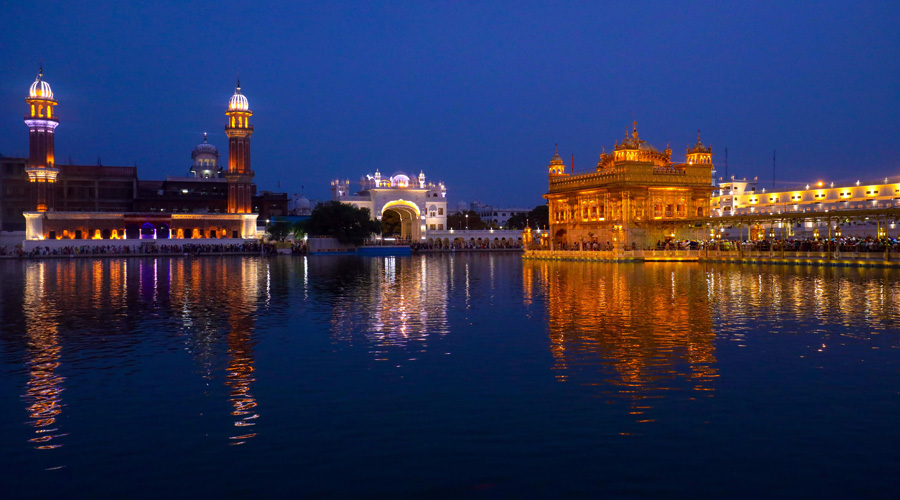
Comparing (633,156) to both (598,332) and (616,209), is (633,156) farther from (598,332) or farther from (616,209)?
(598,332)

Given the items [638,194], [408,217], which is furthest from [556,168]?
[408,217]

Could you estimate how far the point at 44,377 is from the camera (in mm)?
11344

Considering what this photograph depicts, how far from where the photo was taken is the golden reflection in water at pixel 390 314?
48.8 ft

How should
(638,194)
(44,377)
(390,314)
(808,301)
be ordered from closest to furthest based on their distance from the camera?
(44,377) → (390,314) → (808,301) → (638,194)

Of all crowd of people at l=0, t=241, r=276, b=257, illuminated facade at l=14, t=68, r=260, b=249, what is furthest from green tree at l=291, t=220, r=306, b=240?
crowd of people at l=0, t=241, r=276, b=257

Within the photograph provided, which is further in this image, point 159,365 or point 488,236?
point 488,236

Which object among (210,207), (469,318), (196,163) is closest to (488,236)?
(210,207)

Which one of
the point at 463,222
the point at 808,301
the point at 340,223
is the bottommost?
the point at 808,301

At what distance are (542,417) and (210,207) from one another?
332 feet

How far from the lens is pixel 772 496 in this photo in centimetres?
636

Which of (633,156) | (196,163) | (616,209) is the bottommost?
(616,209)

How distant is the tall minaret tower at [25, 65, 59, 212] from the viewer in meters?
79.8

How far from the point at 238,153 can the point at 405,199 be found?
74.5 feet

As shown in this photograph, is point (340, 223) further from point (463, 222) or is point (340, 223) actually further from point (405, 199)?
point (463, 222)
